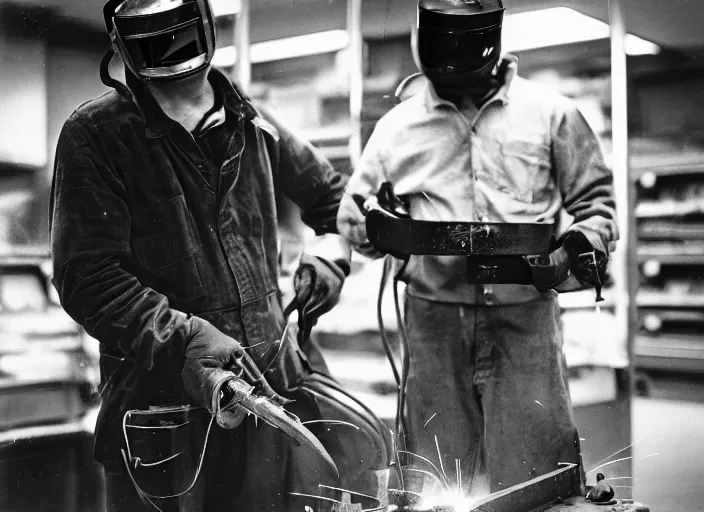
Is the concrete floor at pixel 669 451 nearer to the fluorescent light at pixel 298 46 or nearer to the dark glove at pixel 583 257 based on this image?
the dark glove at pixel 583 257

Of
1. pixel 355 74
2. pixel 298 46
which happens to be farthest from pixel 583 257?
pixel 298 46

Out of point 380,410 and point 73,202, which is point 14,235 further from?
point 380,410

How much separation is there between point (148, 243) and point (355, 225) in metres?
0.70

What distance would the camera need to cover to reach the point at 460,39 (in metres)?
2.71

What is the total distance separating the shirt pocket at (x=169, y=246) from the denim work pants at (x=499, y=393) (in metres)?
0.83

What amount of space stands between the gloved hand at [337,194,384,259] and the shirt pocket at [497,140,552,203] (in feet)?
1.61

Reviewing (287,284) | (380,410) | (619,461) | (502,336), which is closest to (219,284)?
(287,284)

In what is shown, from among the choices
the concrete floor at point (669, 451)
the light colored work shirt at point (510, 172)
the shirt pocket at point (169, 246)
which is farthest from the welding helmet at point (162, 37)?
the concrete floor at point (669, 451)

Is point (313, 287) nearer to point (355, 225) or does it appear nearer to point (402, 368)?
point (355, 225)

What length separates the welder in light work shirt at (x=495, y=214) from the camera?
9.01 feet

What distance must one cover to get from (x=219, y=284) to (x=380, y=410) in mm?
710

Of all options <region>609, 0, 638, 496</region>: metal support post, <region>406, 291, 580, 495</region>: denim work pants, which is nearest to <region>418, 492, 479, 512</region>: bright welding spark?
<region>406, 291, 580, 495</region>: denim work pants

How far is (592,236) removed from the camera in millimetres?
2693

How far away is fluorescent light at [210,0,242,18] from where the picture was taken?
3.03 meters
